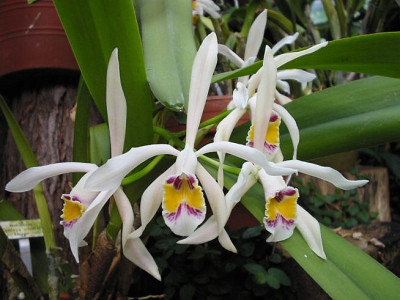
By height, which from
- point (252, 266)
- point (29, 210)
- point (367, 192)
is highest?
point (29, 210)

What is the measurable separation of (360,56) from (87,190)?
1.50 ft

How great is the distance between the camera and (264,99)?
58 centimetres

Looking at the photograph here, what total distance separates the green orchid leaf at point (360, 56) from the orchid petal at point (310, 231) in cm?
24

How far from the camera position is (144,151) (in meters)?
0.54

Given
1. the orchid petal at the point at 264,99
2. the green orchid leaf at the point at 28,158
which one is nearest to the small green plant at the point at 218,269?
the green orchid leaf at the point at 28,158

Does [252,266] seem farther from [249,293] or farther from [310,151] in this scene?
[310,151]

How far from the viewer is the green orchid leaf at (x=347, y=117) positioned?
2.20 ft

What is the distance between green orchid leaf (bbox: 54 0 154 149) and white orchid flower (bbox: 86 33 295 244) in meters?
0.10

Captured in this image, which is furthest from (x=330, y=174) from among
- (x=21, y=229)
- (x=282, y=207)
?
(x=21, y=229)

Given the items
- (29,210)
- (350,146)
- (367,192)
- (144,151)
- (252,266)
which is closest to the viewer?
(144,151)

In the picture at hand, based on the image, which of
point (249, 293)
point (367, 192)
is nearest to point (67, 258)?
point (249, 293)

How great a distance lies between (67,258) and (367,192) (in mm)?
1180

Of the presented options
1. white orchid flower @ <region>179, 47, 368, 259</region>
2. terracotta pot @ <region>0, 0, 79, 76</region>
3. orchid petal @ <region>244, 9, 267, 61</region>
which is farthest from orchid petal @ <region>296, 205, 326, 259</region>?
terracotta pot @ <region>0, 0, 79, 76</region>

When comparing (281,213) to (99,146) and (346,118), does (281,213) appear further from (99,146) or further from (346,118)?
(99,146)
